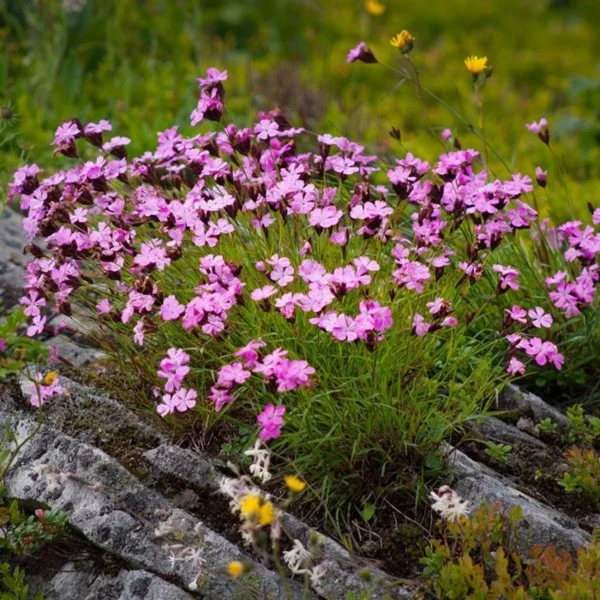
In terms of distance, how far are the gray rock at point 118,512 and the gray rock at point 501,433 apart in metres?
0.97

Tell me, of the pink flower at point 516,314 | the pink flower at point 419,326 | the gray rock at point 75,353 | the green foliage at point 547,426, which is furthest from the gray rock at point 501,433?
the gray rock at point 75,353

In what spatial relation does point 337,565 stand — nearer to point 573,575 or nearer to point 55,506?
point 573,575

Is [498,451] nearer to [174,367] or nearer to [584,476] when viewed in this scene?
[584,476]

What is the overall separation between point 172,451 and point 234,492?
24.8 inches

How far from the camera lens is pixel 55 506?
2842mm

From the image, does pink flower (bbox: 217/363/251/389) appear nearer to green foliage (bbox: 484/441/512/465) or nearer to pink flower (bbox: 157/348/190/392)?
pink flower (bbox: 157/348/190/392)

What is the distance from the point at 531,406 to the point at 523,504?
62cm

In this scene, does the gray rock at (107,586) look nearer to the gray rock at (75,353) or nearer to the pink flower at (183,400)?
the pink flower at (183,400)

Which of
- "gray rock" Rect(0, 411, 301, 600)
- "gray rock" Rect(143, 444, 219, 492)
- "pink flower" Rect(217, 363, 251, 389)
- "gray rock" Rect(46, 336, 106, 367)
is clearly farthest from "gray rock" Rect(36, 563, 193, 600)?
"gray rock" Rect(46, 336, 106, 367)

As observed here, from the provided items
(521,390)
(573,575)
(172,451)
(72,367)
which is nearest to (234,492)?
(172,451)

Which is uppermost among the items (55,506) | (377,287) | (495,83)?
(495,83)

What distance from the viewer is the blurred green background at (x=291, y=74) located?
5.83 m

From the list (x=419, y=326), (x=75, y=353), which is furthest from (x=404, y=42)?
(x=75, y=353)

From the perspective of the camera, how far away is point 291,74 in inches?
268
